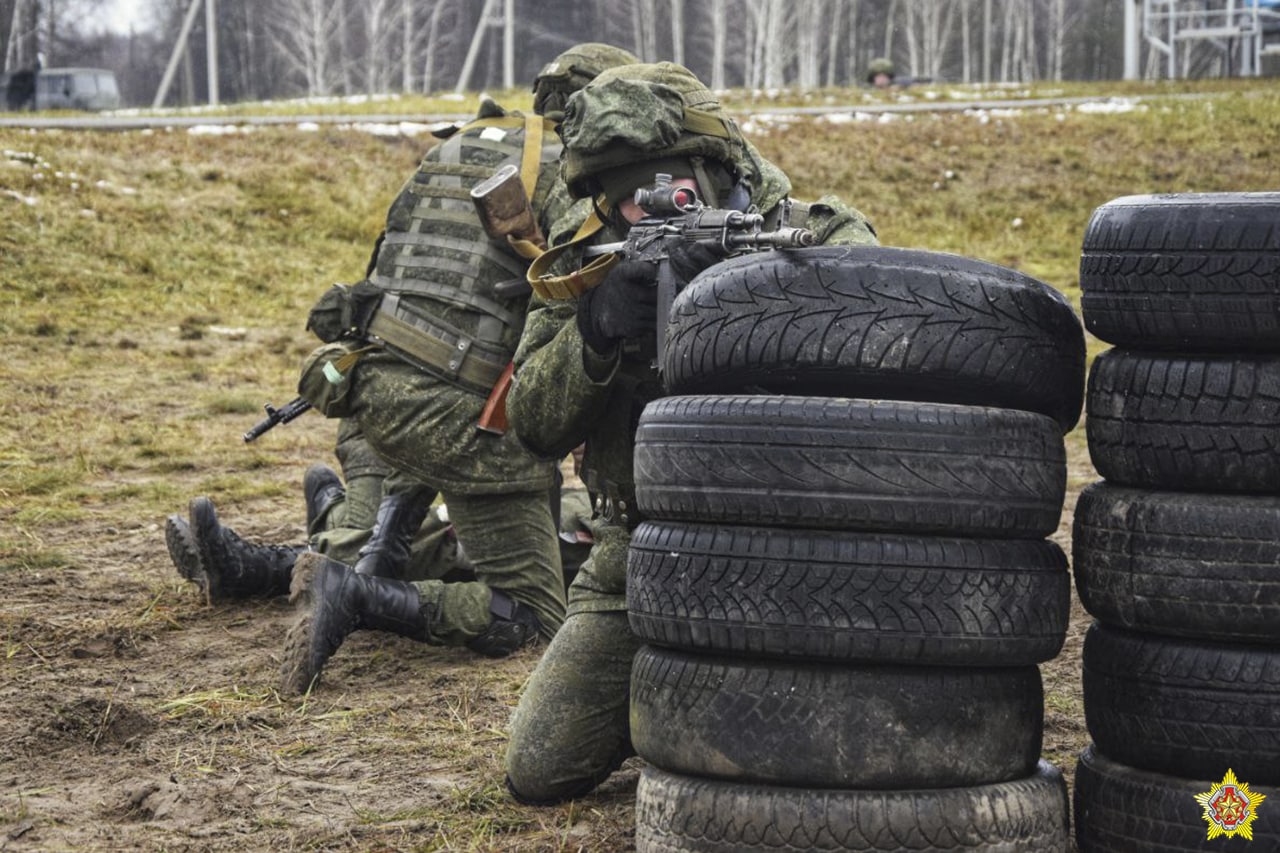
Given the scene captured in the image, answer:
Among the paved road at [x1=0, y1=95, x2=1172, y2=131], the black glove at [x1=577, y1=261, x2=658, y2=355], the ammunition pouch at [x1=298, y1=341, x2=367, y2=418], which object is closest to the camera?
the black glove at [x1=577, y1=261, x2=658, y2=355]

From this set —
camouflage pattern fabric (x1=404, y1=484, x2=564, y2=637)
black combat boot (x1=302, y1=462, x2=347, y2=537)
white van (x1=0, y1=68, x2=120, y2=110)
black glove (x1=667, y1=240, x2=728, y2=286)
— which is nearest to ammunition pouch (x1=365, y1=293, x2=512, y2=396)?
camouflage pattern fabric (x1=404, y1=484, x2=564, y2=637)

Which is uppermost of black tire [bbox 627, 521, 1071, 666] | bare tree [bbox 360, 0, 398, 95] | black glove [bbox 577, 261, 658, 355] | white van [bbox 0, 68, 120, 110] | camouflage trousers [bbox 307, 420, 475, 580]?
bare tree [bbox 360, 0, 398, 95]

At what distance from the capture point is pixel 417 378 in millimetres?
5762

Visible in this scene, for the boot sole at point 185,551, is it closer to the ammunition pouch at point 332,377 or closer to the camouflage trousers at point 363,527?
the camouflage trousers at point 363,527

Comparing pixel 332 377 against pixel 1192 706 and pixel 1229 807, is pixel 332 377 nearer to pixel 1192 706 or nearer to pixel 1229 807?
pixel 1192 706

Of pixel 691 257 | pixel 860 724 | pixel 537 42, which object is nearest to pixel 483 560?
pixel 691 257

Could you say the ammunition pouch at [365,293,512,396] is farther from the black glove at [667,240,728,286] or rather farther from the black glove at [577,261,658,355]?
the black glove at [667,240,728,286]

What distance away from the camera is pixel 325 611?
205 inches

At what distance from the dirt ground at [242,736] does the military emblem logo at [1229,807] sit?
3.37 ft

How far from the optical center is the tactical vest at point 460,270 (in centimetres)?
571

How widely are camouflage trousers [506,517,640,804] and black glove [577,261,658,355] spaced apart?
59 centimetres

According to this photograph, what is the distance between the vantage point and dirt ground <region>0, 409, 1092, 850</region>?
388 cm

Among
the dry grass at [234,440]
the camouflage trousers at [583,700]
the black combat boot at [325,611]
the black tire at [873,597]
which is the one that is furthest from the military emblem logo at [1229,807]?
the black combat boot at [325,611]

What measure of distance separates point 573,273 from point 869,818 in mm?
1802
